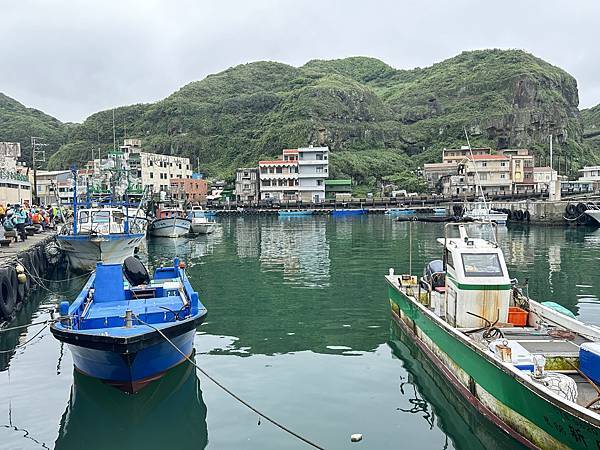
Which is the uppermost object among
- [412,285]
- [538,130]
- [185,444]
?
[538,130]

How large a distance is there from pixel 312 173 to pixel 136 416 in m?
98.0

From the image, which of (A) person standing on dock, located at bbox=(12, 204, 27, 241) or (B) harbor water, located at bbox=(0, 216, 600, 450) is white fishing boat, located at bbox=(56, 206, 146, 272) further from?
(B) harbor water, located at bbox=(0, 216, 600, 450)

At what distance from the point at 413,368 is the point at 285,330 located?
5.36 m

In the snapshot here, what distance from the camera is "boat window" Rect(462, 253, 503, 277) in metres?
12.6

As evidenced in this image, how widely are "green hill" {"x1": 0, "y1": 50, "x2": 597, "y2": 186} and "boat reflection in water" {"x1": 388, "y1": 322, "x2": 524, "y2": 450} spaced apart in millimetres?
105457

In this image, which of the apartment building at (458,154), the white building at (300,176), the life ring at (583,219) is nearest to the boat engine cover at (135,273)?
the life ring at (583,219)

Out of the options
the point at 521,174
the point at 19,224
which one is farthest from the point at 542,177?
the point at 19,224

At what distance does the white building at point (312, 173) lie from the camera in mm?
107688

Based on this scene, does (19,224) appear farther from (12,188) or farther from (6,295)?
(12,188)

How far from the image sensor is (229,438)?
10680mm

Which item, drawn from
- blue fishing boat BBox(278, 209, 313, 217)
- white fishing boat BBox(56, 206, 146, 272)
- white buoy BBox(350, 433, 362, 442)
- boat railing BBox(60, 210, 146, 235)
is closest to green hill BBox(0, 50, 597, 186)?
blue fishing boat BBox(278, 209, 313, 217)

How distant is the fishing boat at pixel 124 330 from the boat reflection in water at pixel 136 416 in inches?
15.8

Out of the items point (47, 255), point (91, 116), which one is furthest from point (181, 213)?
point (91, 116)

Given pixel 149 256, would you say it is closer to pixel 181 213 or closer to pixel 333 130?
pixel 181 213
